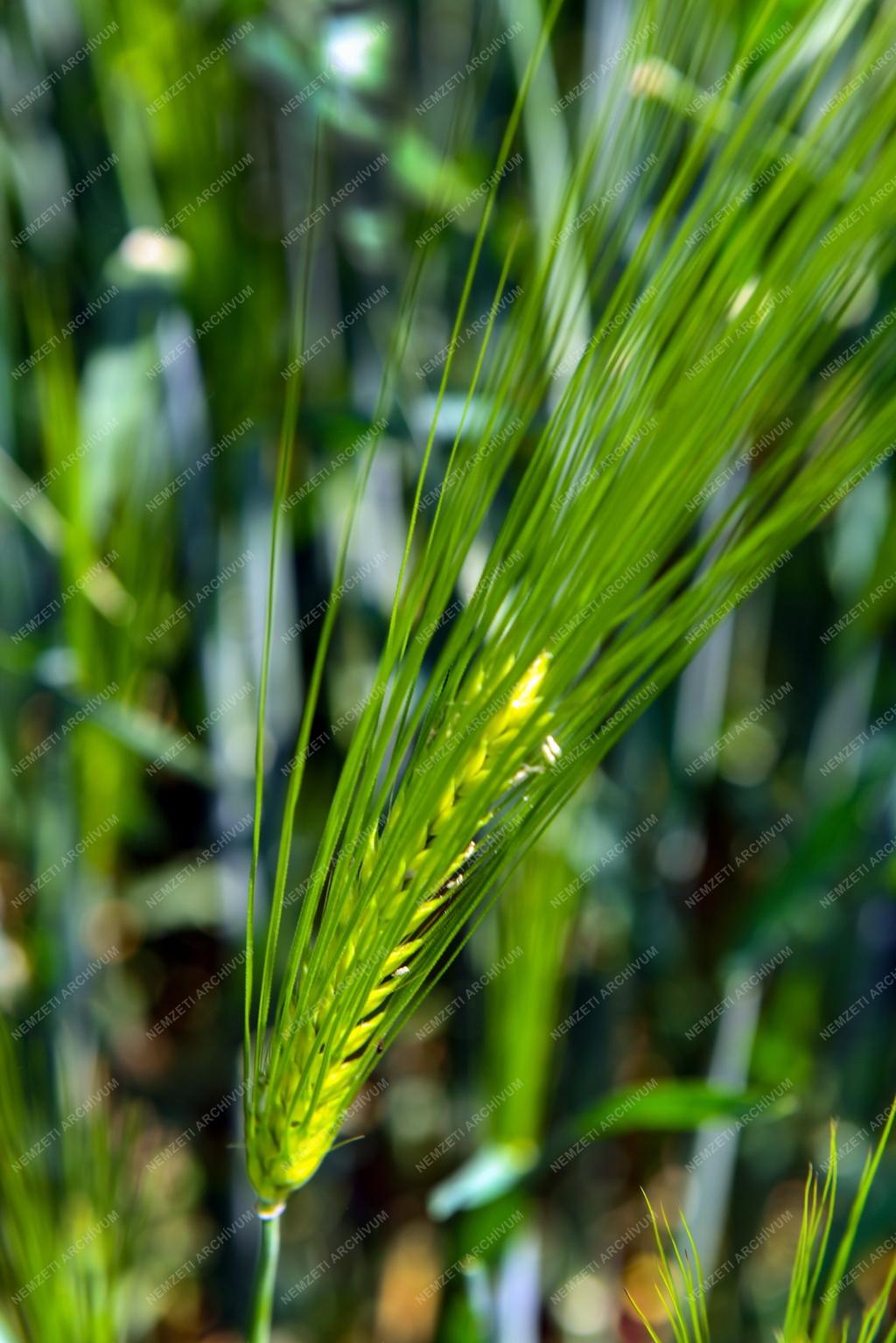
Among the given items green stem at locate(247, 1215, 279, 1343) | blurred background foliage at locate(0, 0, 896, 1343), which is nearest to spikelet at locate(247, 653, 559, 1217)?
green stem at locate(247, 1215, 279, 1343)

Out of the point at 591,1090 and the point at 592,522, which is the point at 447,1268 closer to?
the point at 591,1090

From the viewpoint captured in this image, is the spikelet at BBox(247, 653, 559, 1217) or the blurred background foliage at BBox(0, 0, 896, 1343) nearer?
the spikelet at BBox(247, 653, 559, 1217)

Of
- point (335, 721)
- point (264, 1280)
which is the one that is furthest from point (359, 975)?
point (335, 721)

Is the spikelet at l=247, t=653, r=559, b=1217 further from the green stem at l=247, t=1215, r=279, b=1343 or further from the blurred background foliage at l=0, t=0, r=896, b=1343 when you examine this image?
the blurred background foliage at l=0, t=0, r=896, b=1343

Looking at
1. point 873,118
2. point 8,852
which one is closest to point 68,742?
point 8,852

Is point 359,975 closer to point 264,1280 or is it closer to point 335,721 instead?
point 264,1280

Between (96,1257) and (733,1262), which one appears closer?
(96,1257)

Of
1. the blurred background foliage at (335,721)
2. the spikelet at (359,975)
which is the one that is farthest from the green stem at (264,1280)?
the blurred background foliage at (335,721)

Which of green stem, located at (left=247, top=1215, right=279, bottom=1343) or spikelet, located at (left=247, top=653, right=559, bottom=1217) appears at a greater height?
spikelet, located at (left=247, top=653, right=559, bottom=1217)
